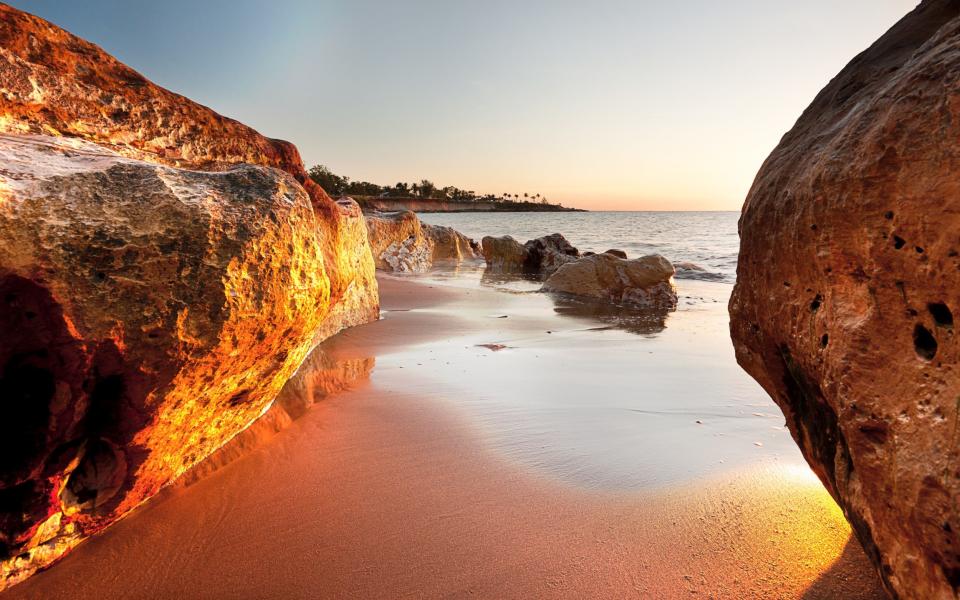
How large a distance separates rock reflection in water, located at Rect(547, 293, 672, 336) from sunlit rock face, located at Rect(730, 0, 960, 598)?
4851mm

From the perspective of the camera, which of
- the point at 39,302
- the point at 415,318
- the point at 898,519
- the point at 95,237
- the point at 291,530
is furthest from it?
the point at 415,318

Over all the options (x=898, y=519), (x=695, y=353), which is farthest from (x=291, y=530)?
(x=695, y=353)

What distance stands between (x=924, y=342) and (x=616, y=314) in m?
6.84

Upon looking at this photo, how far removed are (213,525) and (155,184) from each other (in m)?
1.39

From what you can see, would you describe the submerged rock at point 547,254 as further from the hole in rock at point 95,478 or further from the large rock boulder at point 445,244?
the hole in rock at point 95,478

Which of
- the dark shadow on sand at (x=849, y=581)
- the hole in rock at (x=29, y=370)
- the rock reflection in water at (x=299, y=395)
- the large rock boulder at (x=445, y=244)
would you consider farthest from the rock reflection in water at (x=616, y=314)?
the large rock boulder at (x=445, y=244)

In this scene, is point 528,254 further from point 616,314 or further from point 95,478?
point 95,478

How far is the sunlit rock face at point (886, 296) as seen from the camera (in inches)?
43.9

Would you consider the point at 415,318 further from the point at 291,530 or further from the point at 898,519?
the point at 898,519

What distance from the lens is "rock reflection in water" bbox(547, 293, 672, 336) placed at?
22.6 ft

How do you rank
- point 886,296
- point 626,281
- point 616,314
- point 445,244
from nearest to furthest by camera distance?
point 886,296 → point 616,314 → point 626,281 → point 445,244

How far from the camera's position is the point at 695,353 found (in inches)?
208

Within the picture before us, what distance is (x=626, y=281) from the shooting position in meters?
9.16

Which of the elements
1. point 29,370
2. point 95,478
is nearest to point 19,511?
point 95,478
